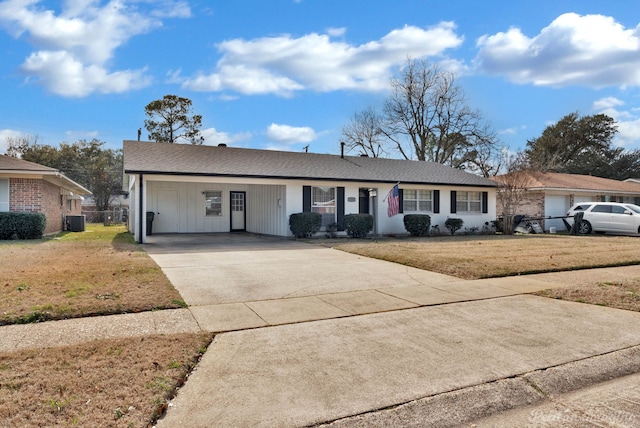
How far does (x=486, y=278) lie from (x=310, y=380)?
5.96 metres

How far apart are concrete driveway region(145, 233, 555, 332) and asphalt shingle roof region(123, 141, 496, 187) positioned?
5.02 m

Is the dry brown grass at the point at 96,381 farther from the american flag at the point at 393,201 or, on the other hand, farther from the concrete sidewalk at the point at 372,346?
the american flag at the point at 393,201

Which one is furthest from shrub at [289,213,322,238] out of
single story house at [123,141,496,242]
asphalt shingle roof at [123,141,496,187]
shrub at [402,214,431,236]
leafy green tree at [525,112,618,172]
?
leafy green tree at [525,112,618,172]

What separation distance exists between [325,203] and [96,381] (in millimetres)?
14978

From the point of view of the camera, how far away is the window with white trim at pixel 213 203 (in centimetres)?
2066

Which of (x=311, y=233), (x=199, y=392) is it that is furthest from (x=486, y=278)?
(x=311, y=233)

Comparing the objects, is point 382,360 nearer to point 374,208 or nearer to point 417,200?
point 374,208

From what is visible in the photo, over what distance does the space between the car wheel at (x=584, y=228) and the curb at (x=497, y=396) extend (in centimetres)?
1963

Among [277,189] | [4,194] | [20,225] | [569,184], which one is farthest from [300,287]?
[569,184]

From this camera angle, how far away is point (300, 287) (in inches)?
295

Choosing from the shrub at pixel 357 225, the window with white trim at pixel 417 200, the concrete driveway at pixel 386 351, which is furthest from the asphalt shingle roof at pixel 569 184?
the concrete driveway at pixel 386 351

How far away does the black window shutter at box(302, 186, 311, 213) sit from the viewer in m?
17.7

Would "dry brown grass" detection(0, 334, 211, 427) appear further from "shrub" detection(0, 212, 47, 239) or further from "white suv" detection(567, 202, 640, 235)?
"white suv" detection(567, 202, 640, 235)

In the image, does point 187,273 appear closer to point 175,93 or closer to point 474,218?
point 474,218
